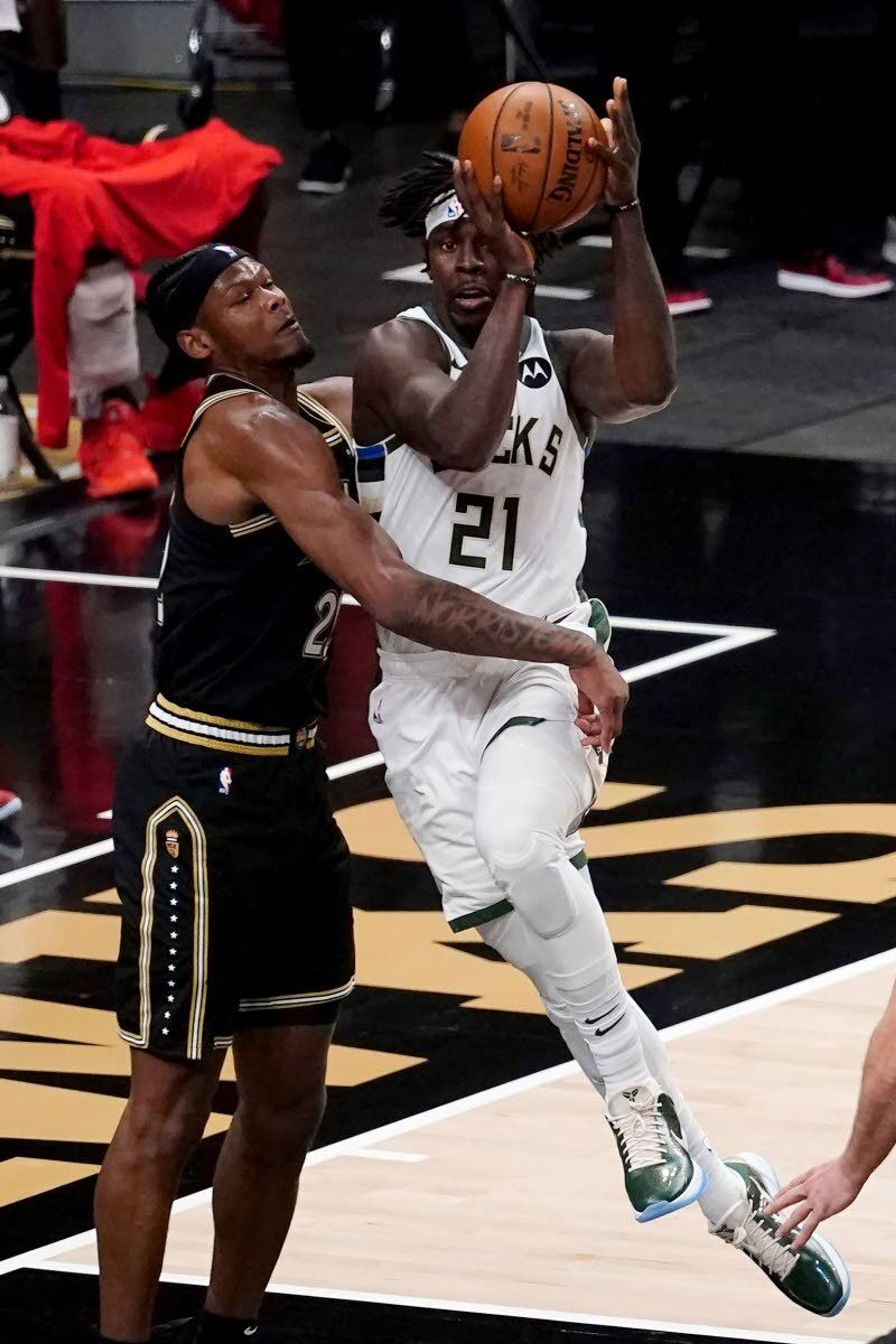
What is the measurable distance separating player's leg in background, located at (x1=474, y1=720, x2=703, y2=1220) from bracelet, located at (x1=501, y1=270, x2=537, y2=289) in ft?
2.36

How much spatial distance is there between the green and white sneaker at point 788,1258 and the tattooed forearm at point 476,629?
3.25ft

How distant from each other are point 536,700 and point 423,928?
208 centimetres

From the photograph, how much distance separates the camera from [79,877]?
721 centimetres

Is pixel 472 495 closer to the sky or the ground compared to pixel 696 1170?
closer to the sky

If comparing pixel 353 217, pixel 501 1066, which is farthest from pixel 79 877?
pixel 353 217

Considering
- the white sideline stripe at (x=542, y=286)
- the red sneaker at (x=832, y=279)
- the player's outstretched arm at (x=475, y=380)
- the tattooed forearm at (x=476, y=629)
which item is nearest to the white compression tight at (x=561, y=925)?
the tattooed forearm at (x=476, y=629)

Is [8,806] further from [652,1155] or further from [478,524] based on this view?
[652,1155]

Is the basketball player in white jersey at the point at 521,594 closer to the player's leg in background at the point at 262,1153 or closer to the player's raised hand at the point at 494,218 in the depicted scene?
the player's raised hand at the point at 494,218

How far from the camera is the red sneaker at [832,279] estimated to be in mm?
13406

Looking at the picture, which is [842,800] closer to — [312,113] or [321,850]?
[321,850]

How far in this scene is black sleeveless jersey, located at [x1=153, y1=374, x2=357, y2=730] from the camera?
179 inches

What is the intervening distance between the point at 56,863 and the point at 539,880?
2855 millimetres

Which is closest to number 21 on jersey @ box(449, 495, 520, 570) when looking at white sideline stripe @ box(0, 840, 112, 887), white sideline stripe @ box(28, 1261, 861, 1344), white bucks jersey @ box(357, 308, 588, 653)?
white bucks jersey @ box(357, 308, 588, 653)

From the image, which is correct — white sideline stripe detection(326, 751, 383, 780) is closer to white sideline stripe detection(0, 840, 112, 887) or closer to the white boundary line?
white sideline stripe detection(0, 840, 112, 887)
